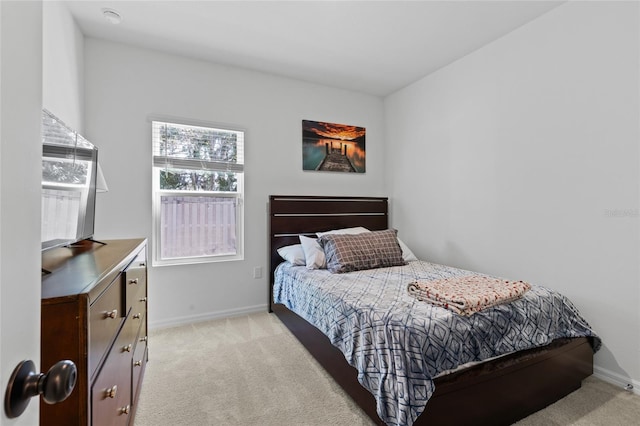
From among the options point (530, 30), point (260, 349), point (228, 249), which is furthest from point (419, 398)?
point (530, 30)

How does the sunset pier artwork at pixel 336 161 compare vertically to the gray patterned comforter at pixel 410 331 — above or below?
above

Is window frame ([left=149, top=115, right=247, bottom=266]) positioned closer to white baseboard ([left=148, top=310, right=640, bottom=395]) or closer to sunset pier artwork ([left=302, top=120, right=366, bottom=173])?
white baseboard ([left=148, top=310, right=640, bottom=395])

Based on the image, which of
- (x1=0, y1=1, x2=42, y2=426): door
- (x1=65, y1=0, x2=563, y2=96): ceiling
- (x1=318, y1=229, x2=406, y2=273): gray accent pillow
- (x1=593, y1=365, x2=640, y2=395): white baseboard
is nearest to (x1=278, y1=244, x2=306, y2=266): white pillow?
(x1=318, y1=229, x2=406, y2=273): gray accent pillow

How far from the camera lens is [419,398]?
1.38m

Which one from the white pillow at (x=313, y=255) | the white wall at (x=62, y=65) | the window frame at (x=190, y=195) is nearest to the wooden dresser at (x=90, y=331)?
the white wall at (x=62, y=65)

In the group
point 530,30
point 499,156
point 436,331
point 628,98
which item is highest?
point 530,30

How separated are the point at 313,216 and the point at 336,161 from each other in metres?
0.77

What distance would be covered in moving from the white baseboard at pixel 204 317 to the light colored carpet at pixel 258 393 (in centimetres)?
28

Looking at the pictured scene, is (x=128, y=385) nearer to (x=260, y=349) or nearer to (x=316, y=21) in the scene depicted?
(x=260, y=349)

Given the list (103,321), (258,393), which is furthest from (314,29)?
(258,393)

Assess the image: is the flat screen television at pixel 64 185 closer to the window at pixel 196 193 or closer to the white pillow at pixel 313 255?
the window at pixel 196 193

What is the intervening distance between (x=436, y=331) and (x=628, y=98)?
2.01m

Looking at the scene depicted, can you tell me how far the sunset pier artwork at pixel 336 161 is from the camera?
12.3 ft

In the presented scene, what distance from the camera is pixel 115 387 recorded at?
1149 millimetres
